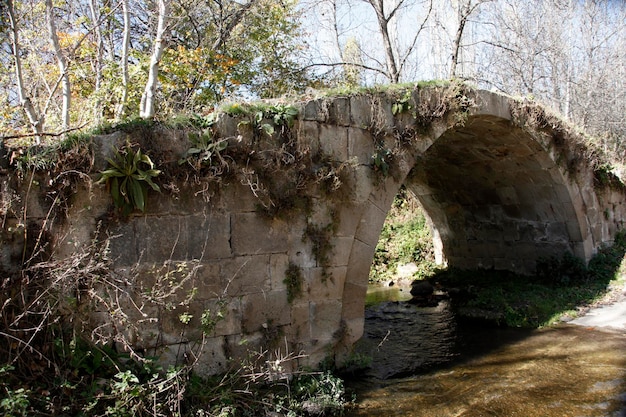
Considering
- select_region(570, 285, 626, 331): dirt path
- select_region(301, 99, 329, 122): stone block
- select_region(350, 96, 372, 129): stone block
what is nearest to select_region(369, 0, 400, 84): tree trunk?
select_region(570, 285, 626, 331): dirt path

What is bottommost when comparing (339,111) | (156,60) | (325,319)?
(325,319)

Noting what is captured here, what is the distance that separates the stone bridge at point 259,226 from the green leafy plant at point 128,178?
0.10 metres

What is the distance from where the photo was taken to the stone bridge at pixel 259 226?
416 cm

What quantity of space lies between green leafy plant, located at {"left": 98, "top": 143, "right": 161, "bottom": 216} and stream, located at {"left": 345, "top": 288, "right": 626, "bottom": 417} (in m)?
2.78

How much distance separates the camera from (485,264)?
35.2 feet

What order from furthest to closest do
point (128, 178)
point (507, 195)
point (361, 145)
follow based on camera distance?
point (507, 195) → point (361, 145) → point (128, 178)

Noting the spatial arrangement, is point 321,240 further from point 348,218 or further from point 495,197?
point 495,197

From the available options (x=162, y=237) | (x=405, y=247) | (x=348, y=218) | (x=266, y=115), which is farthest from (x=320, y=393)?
(x=405, y=247)

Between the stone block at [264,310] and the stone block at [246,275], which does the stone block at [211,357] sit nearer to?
the stone block at [264,310]

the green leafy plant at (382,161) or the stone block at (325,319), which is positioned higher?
the green leafy plant at (382,161)

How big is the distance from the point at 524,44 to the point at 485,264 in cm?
1179

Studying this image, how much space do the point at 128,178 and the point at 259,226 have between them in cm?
132

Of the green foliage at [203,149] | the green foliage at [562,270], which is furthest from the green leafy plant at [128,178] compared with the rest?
the green foliage at [562,270]

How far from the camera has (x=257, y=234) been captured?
186 inches
